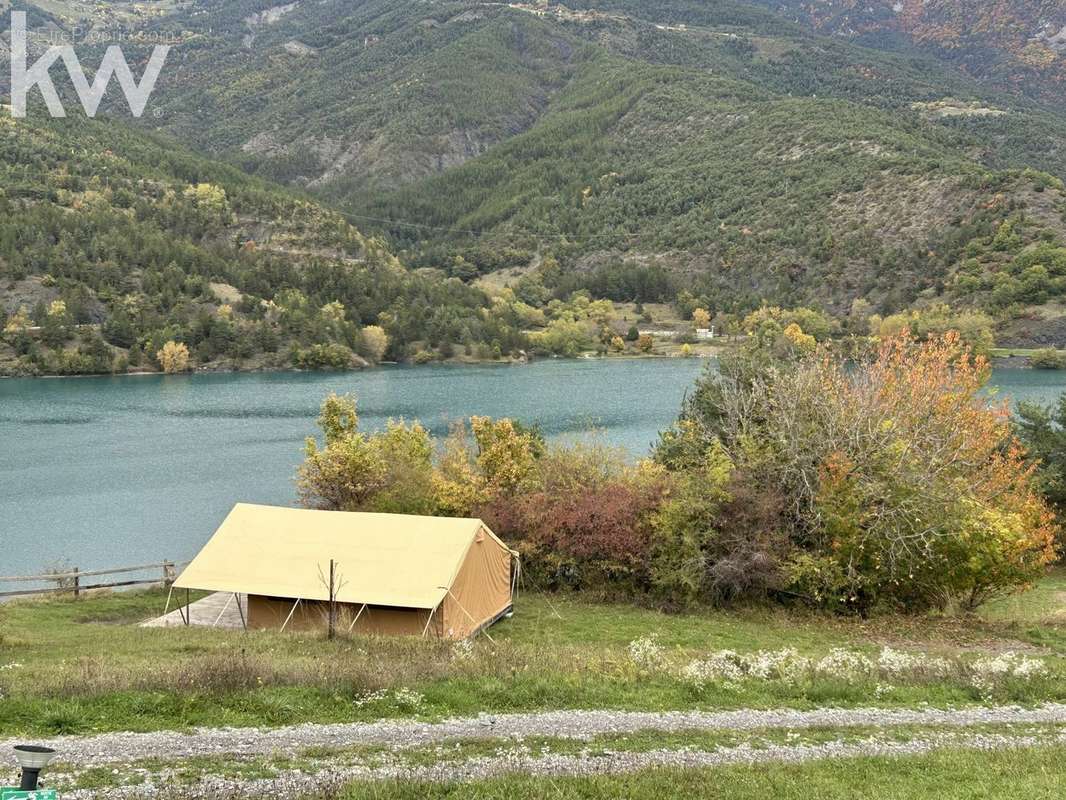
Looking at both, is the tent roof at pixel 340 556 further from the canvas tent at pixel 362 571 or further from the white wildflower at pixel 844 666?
the white wildflower at pixel 844 666

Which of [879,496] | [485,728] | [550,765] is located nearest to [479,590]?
[879,496]

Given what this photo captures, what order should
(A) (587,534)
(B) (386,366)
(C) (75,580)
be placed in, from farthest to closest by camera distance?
1. (B) (386,366)
2. (A) (587,534)
3. (C) (75,580)

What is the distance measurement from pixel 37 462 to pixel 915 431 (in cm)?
5779

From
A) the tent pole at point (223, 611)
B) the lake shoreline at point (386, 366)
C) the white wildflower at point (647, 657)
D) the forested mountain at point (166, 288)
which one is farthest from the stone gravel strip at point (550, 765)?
the forested mountain at point (166, 288)

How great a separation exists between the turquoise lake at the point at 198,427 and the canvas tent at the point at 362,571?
12900mm

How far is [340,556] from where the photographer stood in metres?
27.4

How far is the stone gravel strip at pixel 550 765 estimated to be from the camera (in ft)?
32.0

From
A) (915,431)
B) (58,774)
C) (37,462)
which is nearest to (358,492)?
(915,431)

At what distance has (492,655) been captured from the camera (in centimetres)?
1795

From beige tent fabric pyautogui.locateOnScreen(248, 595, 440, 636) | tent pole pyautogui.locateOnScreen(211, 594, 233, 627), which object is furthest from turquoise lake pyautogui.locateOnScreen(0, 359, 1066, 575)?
beige tent fabric pyautogui.locateOnScreen(248, 595, 440, 636)

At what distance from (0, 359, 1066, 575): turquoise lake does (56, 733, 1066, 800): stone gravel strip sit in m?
30.7

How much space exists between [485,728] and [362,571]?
14644mm

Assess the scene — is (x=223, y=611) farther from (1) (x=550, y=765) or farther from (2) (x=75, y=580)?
(1) (x=550, y=765)

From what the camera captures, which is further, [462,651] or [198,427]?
[198,427]
